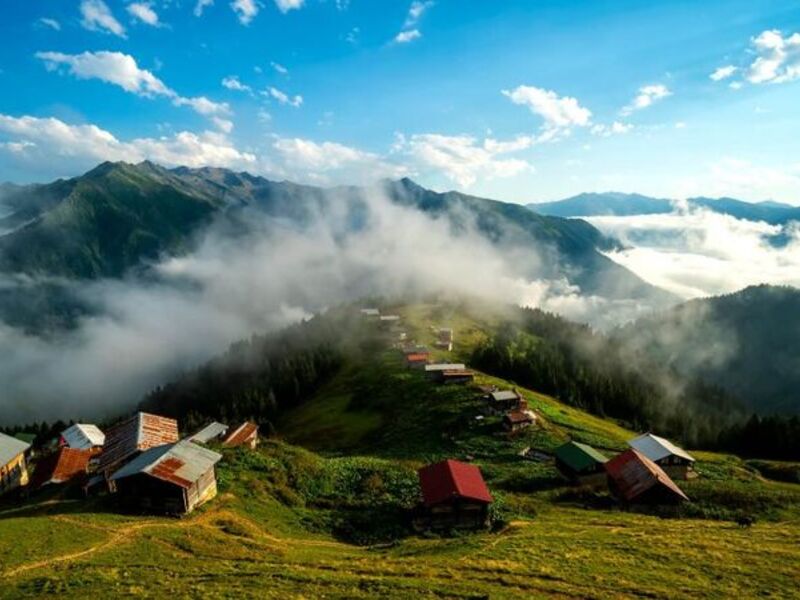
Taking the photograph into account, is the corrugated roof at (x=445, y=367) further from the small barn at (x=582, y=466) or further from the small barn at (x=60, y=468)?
the small barn at (x=60, y=468)

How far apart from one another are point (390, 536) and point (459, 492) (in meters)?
7.95

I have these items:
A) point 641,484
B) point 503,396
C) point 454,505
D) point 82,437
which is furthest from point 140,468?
point 82,437

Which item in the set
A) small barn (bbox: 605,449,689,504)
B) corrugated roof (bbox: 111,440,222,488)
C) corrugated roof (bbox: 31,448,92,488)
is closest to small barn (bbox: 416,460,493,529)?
small barn (bbox: 605,449,689,504)

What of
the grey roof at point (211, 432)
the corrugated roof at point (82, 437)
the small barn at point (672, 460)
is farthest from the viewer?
the corrugated roof at point (82, 437)

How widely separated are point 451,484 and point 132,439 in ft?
135

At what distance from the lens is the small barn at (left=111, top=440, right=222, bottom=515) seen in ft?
159

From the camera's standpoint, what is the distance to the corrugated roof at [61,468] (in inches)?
3110

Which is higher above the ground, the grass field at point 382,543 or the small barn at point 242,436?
the grass field at point 382,543

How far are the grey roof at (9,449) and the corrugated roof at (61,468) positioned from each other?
5.13m

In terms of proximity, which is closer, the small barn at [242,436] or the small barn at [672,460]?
the small barn at [672,460]

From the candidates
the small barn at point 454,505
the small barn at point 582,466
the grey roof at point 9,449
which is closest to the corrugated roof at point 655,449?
the small barn at point 582,466

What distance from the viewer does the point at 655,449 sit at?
83688mm

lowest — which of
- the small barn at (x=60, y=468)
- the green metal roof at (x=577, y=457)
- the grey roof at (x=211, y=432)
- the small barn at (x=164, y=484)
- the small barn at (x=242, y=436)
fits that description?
the grey roof at (x=211, y=432)

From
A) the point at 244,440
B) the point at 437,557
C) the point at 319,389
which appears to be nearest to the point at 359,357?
the point at 319,389
